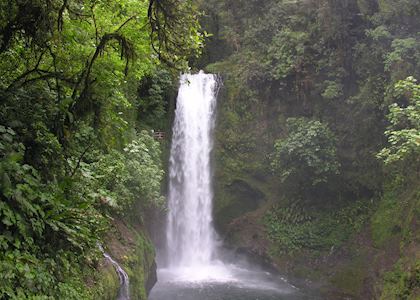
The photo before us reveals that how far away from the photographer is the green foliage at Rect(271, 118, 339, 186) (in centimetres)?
1474

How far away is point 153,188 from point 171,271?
15.6 ft

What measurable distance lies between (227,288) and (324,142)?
5870 mm

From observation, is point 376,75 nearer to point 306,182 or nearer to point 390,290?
point 306,182

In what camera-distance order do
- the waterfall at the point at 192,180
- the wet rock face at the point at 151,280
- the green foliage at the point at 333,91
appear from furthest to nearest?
the waterfall at the point at 192,180
the green foliage at the point at 333,91
the wet rock face at the point at 151,280

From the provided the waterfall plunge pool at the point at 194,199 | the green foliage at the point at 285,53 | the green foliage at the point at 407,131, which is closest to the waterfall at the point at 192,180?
the waterfall plunge pool at the point at 194,199

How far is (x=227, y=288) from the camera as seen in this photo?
13.2 m

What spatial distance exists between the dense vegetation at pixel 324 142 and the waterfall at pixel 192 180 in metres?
0.57

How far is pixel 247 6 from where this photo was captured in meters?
20.2

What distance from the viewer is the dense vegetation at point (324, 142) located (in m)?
13.3

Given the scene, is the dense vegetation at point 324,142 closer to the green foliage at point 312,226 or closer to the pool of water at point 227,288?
the green foliage at point 312,226

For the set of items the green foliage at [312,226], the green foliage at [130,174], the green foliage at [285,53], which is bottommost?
the green foliage at [312,226]

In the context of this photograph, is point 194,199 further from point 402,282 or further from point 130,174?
point 402,282

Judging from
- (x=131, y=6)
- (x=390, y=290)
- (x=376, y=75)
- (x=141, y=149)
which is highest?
(x=376, y=75)

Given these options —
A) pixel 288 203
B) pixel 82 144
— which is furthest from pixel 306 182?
pixel 82 144
